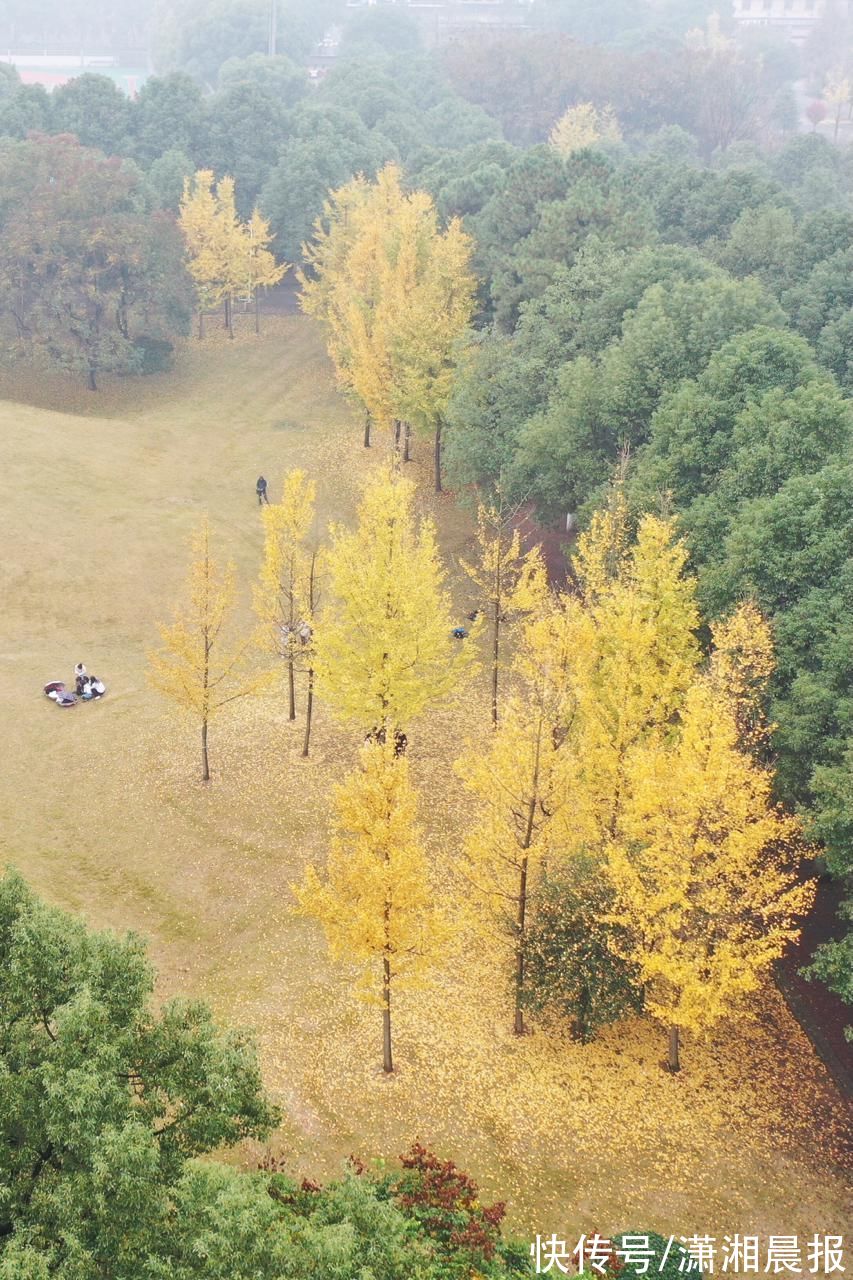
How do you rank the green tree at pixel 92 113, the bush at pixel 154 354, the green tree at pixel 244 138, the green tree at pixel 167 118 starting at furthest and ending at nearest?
the green tree at pixel 244 138 → the green tree at pixel 167 118 → the green tree at pixel 92 113 → the bush at pixel 154 354

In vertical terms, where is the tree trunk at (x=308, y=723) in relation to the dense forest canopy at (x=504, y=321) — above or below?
below

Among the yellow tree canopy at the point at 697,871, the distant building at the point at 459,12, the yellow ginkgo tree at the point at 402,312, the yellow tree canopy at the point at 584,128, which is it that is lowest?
the yellow tree canopy at the point at 697,871

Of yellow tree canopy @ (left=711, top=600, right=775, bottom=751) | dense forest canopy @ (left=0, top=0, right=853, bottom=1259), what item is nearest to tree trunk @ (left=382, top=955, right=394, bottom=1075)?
dense forest canopy @ (left=0, top=0, right=853, bottom=1259)

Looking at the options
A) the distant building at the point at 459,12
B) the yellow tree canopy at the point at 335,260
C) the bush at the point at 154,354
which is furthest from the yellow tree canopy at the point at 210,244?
the distant building at the point at 459,12

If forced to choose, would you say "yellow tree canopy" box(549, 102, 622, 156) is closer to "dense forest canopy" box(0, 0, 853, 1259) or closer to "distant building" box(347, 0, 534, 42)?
"dense forest canopy" box(0, 0, 853, 1259)

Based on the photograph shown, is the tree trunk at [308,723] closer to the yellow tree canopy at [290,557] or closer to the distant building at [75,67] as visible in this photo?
the yellow tree canopy at [290,557]

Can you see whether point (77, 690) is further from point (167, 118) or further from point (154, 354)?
point (167, 118)
